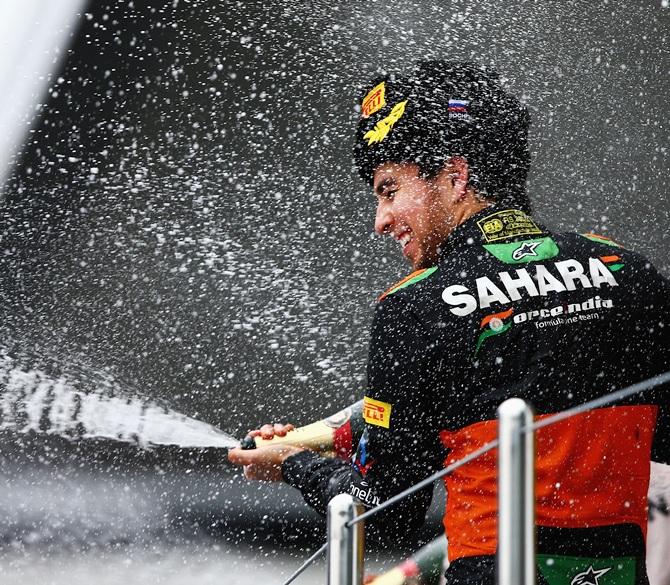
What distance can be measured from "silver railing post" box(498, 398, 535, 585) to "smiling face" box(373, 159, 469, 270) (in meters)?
0.51

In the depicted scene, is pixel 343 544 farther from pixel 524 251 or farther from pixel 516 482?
pixel 524 251

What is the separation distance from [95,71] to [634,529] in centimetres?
209

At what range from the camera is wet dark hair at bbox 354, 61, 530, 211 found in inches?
41.2

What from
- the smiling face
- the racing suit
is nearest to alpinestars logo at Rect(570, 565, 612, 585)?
the racing suit

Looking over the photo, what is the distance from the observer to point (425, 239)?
1.06 metres

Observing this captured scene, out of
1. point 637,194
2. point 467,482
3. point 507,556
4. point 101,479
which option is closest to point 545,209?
point 637,194

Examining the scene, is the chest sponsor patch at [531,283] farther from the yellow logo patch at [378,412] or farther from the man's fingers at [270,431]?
the man's fingers at [270,431]

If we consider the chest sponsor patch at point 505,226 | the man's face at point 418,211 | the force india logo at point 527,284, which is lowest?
the force india logo at point 527,284

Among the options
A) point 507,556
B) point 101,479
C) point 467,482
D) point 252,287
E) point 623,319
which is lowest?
point 507,556

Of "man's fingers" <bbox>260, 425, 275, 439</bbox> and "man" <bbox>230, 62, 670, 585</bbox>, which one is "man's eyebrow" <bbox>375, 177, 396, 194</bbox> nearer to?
"man" <bbox>230, 62, 670, 585</bbox>

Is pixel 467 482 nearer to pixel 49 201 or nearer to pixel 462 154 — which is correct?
pixel 462 154

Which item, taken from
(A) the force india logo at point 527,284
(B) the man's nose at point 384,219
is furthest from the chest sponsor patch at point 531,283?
(B) the man's nose at point 384,219

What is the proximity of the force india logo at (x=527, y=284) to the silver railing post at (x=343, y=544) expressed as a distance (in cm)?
25

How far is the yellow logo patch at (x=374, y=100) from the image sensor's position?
44.6 inches
